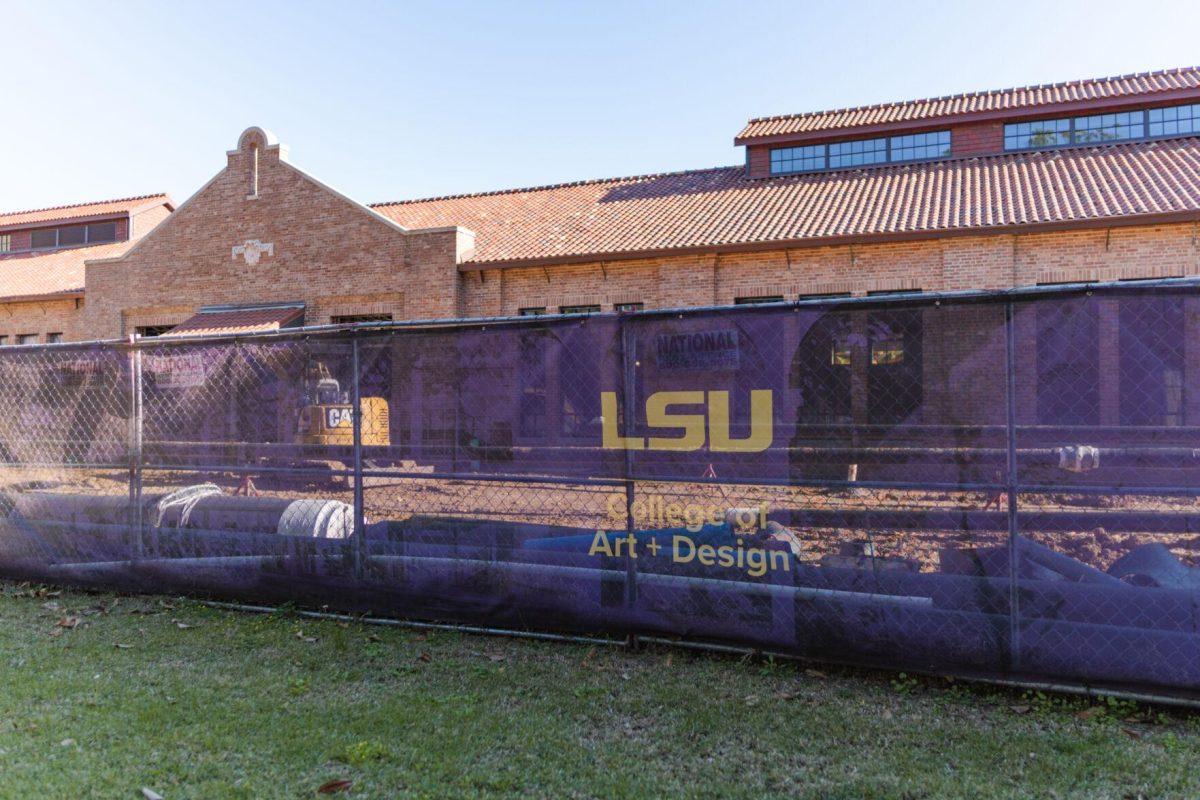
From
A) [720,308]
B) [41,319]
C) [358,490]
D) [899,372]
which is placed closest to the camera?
[899,372]

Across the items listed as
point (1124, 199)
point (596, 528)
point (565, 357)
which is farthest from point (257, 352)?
point (1124, 199)

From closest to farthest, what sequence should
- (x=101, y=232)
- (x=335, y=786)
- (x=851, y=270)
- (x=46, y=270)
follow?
1. (x=335, y=786)
2. (x=851, y=270)
3. (x=46, y=270)
4. (x=101, y=232)

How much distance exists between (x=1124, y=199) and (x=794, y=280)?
6.87 m

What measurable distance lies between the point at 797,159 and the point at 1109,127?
7723 millimetres

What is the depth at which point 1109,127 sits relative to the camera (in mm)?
20000

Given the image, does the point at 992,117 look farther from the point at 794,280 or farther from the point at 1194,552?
the point at 1194,552

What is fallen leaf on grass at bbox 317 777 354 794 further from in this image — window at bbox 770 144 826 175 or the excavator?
window at bbox 770 144 826 175

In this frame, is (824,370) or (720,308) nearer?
(824,370)

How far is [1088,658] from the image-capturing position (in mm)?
3912

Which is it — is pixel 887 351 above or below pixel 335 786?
above

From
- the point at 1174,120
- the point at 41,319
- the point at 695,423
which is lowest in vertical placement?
the point at 695,423

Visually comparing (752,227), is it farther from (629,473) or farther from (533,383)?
(629,473)

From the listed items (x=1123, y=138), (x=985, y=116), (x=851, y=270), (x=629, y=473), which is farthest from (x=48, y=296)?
(x=1123, y=138)

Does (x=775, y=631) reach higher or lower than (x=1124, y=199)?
lower
